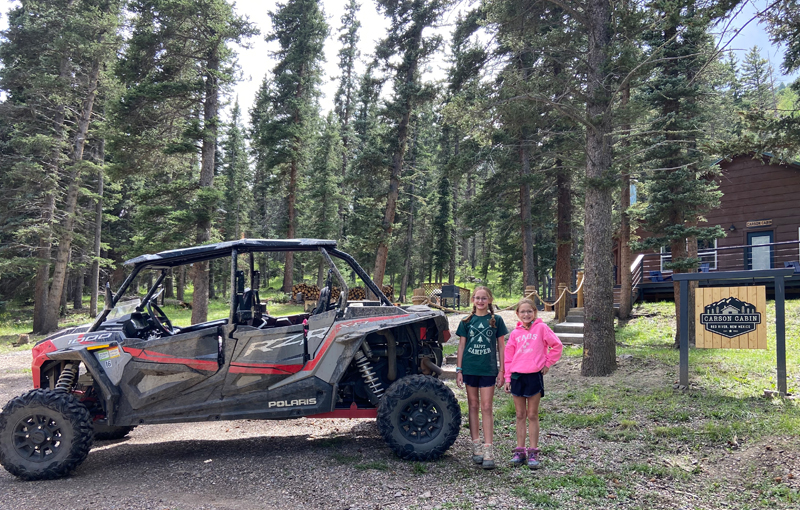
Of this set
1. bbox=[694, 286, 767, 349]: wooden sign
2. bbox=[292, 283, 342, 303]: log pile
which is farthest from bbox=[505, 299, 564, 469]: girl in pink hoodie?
bbox=[292, 283, 342, 303]: log pile

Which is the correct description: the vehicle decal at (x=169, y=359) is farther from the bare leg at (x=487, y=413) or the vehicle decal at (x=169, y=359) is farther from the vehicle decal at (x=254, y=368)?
the bare leg at (x=487, y=413)

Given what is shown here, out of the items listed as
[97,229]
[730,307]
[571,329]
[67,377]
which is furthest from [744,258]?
[97,229]

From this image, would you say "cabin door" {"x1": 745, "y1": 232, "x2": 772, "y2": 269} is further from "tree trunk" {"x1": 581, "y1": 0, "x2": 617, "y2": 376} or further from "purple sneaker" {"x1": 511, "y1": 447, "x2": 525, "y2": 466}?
"purple sneaker" {"x1": 511, "y1": 447, "x2": 525, "y2": 466}

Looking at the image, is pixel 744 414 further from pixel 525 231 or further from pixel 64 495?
pixel 525 231

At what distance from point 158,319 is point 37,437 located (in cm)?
174

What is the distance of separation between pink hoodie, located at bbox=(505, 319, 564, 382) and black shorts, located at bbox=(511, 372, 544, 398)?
0.20 ft

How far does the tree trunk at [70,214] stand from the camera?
840 inches

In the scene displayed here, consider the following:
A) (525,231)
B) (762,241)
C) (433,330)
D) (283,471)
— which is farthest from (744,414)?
(762,241)

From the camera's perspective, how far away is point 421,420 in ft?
18.1

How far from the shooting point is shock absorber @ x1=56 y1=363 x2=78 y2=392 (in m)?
5.53

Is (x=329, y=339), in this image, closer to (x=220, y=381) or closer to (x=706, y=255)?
(x=220, y=381)

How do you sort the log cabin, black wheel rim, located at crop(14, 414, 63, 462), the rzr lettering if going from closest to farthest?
black wheel rim, located at crop(14, 414, 63, 462), the rzr lettering, the log cabin

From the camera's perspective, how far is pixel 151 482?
511 centimetres

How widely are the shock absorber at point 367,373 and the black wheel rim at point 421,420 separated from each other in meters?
0.42
